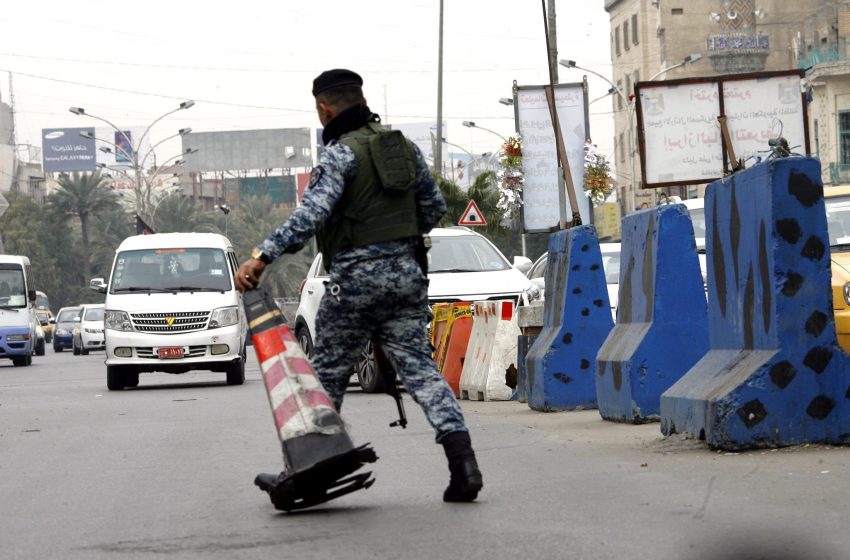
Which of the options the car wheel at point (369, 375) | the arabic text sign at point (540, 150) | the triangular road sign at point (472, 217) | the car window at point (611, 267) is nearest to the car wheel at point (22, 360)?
the triangular road sign at point (472, 217)

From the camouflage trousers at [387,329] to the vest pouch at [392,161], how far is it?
0.33m

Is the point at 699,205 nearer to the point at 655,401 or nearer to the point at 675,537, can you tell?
the point at 655,401

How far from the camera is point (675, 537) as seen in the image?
578 cm

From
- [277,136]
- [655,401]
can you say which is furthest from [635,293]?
[277,136]

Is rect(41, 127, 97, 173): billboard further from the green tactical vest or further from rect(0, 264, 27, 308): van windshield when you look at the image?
the green tactical vest

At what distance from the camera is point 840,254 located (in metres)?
12.1

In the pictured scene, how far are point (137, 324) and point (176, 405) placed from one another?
14.6 feet

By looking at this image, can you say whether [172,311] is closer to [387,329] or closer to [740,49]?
[387,329]

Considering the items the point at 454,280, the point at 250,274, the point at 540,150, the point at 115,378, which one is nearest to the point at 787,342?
the point at 250,274

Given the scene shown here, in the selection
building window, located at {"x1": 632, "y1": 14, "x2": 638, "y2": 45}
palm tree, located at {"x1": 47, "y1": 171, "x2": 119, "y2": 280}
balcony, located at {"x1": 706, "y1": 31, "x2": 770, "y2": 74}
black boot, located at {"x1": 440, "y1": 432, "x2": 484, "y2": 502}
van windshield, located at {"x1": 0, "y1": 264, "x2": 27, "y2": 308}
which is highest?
building window, located at {"x1": 632, "y1": 14, "x2": 638, "y2": 45}

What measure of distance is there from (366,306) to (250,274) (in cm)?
58

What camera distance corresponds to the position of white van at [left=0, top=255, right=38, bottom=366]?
3547 centimetres

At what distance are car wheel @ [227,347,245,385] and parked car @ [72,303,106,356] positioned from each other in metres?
27.0

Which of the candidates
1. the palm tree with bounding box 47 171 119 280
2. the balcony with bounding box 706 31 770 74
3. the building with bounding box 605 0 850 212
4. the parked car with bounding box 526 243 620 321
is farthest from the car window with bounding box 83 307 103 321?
the palm tree with bounding box 47 171 119 280
